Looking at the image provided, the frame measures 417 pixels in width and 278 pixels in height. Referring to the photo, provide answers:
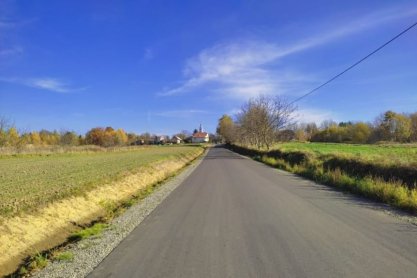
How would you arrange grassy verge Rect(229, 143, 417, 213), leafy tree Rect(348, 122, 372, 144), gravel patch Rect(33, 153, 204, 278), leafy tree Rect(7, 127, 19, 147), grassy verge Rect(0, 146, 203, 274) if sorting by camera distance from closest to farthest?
1. gravel patch Rect(33, 153, 204, 278)
2. grassy verge Rect(0, 146, 203, 274)
3. grassy verge Rect(229, 143, 417, 213)
4. leafy tree Rect(7, 127, 19, 147)
5. leafy tree Rect(348, 122, 372, 144)

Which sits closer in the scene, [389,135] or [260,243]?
[260,243]

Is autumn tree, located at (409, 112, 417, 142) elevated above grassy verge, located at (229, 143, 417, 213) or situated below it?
above

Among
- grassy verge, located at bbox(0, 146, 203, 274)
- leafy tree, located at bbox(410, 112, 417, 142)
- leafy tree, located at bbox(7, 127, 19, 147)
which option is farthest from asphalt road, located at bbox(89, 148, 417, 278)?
leafy tree, located at bbox(410, 112, 417, 142)

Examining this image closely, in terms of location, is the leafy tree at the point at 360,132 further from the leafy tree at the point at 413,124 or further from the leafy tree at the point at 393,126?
the leafy tree at the point at 413,124

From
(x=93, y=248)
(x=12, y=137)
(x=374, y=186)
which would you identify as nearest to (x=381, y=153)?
(x=374, y=186)

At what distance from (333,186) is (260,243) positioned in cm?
1199

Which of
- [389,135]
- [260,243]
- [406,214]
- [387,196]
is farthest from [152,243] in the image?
[389,135]

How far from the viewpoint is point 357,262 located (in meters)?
6.42

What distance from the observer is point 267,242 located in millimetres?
7906

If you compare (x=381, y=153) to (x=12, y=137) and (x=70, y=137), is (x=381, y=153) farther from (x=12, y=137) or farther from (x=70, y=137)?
(x=70, y=137)

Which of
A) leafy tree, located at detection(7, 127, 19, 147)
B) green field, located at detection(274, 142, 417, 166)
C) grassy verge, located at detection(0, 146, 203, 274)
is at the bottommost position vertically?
grassy verge, located at detection(0, 146, 203, 274)

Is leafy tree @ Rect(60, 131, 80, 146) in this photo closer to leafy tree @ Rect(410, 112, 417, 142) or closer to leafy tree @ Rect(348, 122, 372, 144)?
leafy tree @ Rect(348, 122, 372, 144)

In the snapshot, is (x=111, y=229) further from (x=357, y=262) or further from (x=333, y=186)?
(x=333, y=186)

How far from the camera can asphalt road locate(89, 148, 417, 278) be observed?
622 cm
